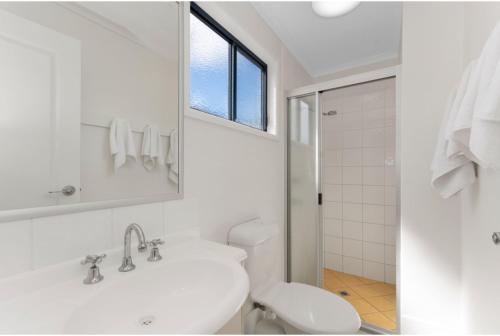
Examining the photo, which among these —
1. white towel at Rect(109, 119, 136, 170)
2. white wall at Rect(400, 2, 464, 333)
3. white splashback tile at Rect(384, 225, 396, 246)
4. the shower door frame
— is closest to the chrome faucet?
white towel at Rect(109, 119, 136, 170)

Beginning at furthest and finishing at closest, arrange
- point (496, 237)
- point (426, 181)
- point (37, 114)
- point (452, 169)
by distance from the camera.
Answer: point (426, 181)
point (452, 169)
point (496, 237)
point (37, 114)

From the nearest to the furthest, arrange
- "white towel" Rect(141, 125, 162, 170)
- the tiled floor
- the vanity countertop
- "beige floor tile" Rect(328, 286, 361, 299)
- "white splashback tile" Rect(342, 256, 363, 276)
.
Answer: the vanity countertop < "white towel" Rect(141, 125, 162, 170) < the tiled floor < "beige floor tile" Rect(328, 286, 361, 299) < "white splashback tile" Rect(342, 256, 363, 276)

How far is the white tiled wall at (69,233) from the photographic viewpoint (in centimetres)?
59

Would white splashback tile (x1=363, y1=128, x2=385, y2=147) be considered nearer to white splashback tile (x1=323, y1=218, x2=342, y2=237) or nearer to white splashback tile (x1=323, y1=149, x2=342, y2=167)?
white splashback tile (x1=323, y1=149, x2=342, y2=167)

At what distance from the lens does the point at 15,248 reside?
596 millimetres

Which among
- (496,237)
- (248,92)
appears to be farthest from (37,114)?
(496,237)

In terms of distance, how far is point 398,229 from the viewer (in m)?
1.46

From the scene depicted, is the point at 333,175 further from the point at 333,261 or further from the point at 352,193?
the point at 333,261

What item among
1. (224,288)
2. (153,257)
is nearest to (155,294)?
(153,257)

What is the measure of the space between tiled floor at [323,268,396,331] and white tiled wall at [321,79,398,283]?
0.33 ft

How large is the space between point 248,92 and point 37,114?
1.32 m

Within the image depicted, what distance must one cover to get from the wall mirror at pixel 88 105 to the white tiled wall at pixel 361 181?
1.89 meters

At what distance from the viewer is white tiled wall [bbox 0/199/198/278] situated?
1.95 ft

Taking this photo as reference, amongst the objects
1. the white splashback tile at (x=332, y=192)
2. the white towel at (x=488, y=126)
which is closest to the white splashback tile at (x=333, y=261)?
the white splashback tile at (x=332, y=192)
